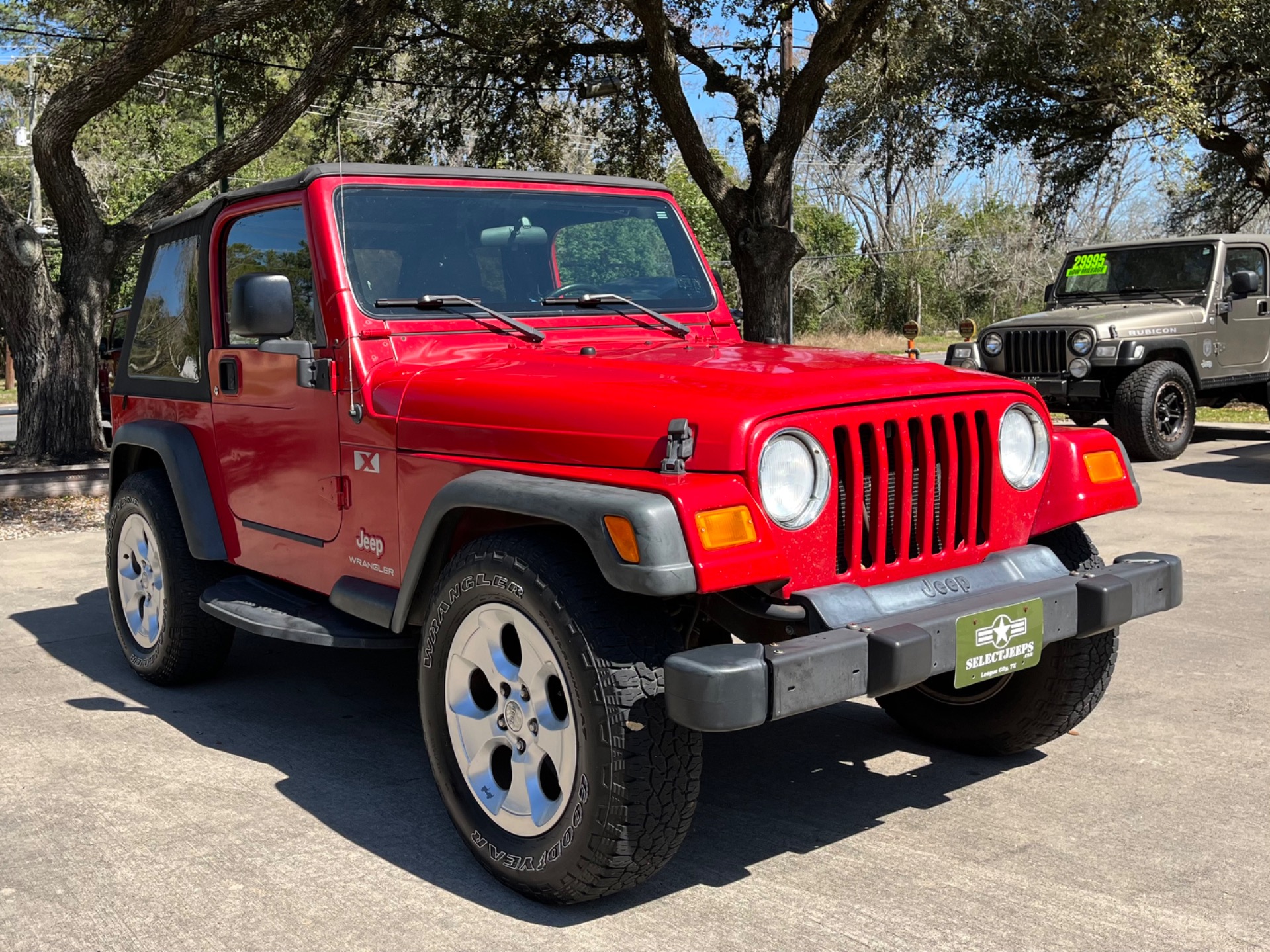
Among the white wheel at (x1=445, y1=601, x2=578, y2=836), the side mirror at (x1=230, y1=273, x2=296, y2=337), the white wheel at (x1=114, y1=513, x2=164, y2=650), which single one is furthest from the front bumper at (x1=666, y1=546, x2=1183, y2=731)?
the white wheel at (x1=114, y1=513, x2=164, y2=650)

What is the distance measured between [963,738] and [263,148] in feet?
35.7

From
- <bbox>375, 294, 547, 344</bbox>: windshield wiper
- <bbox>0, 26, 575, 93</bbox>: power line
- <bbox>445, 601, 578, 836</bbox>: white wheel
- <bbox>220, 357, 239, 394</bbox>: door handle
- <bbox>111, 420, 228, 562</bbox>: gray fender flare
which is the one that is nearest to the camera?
<bbox>445, 601, 578, 836</bbox>: white wheel

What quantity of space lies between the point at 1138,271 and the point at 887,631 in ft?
36.9

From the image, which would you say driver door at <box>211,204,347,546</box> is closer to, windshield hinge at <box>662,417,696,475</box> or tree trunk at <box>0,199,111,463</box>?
windshield hinge at <box>662,417,696,475</box>

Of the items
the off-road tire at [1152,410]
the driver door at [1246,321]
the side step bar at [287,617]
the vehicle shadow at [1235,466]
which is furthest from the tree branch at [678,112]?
the side step bar at [287,617]

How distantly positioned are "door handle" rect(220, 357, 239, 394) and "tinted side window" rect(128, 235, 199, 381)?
0.28 m

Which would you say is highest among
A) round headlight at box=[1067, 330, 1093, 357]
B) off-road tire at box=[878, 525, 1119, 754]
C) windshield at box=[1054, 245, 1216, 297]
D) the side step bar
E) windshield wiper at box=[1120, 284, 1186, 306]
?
windshield at box=[1054, 245, 1216, 297]

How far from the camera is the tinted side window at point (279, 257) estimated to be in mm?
4297

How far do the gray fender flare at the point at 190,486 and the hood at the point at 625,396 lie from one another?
1297mm

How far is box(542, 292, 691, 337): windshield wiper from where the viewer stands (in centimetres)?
451

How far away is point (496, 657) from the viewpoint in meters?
3.32

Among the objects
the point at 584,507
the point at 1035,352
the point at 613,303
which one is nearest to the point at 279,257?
the point at 613,303

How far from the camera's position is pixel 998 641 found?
328 cm

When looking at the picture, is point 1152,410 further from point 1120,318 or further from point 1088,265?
point 1088,265
